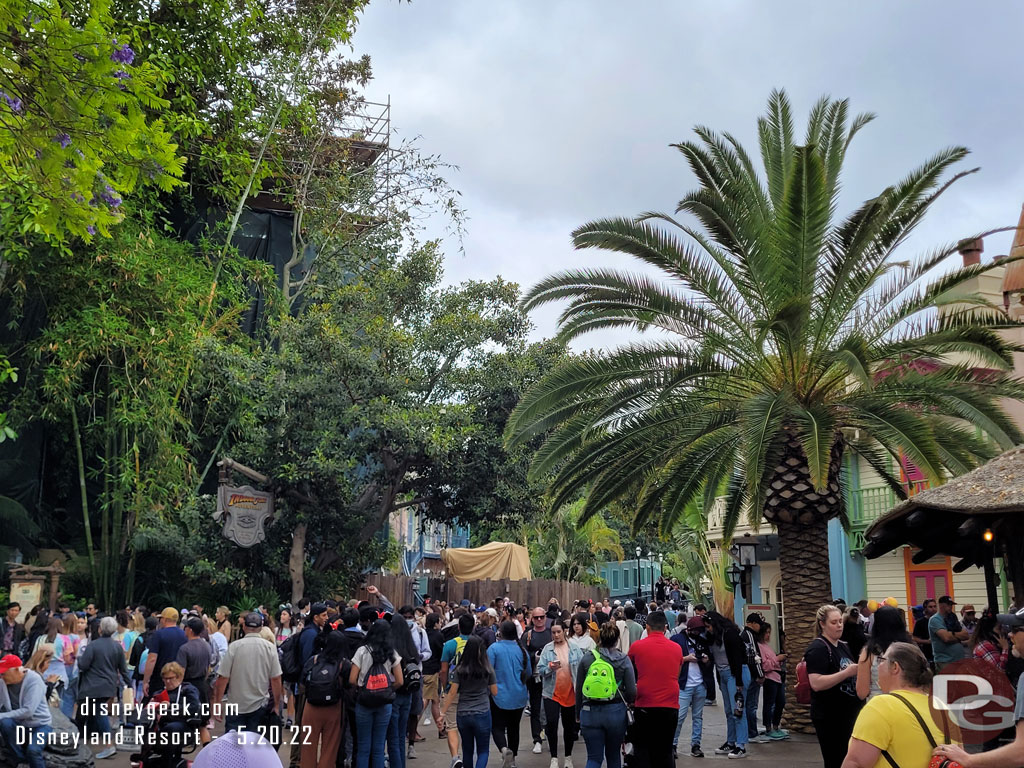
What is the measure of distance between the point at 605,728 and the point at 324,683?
2.59 m

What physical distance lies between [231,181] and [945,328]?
58.8 feet

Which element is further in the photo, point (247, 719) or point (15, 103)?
point (247, 719)

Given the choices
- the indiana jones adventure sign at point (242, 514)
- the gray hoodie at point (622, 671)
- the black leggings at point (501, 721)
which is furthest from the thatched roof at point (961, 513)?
the indiana jones adventure sign at point (242, 514)

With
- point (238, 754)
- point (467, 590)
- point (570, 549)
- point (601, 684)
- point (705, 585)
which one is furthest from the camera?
point (570, 549)

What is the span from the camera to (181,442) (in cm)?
2372

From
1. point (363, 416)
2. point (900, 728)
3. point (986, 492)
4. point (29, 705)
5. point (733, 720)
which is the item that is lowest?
point (733, 720)

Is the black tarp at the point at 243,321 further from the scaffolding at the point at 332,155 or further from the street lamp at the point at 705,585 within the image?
the street lamp at the point at 705,585

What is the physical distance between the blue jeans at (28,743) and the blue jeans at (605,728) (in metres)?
5.03

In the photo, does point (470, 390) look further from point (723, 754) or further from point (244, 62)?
point (723, 754)

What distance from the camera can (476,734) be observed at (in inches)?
361

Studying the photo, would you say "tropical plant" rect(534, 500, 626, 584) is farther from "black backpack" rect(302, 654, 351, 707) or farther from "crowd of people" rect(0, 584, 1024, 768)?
"black backpack" rect(302, 654, 351, 707)

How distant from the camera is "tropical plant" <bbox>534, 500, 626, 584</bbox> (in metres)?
43.0

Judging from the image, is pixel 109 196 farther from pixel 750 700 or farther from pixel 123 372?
pixel 123 372

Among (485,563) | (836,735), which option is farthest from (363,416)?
(836,735)
